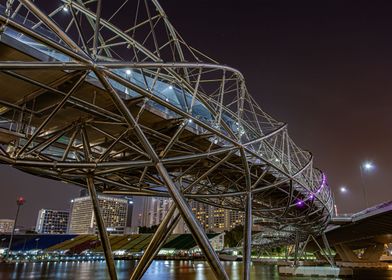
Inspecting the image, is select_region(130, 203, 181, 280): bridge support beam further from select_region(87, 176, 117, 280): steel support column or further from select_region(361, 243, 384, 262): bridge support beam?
select_region(361, 243, 384, 262): bridge support beam

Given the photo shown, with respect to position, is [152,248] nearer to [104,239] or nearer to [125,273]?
[104,239]

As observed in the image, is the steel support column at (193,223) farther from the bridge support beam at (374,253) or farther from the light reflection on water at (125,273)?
the bridge support beam at (374,253)

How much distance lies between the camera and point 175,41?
742 inches

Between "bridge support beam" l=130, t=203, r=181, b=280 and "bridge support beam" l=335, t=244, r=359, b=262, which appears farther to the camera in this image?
"bridge support beam" l=335, t=244, r=359, b=262

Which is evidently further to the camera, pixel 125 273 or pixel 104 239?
pixel 125 273

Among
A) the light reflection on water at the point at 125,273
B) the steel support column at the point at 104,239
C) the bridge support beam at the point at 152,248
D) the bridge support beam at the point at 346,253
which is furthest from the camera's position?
the bridge support beam at the point at 346,253

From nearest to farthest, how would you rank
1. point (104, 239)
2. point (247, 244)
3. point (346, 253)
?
point (104, 239)
point (247, 244)
point (346, 253)

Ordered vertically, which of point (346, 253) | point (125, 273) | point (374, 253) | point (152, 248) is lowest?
point (125, 273)

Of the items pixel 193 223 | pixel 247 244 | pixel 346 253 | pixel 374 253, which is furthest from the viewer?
pixel 346 253

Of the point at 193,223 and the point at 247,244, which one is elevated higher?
the point at 193,223

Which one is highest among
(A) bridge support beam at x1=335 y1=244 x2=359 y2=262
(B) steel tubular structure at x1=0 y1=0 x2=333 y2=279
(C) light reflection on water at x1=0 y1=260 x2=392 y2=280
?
(B) steel tubular structure at x1=0 y1=0 x2=333 y2=279

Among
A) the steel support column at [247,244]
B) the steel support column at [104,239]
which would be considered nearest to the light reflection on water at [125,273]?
the steel support column at [247,244]

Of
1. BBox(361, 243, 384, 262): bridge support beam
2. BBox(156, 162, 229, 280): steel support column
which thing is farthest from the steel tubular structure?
BBox(361, 243, 384, 262): bridge support beam

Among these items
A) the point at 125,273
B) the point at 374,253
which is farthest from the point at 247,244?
the point at 374,253
